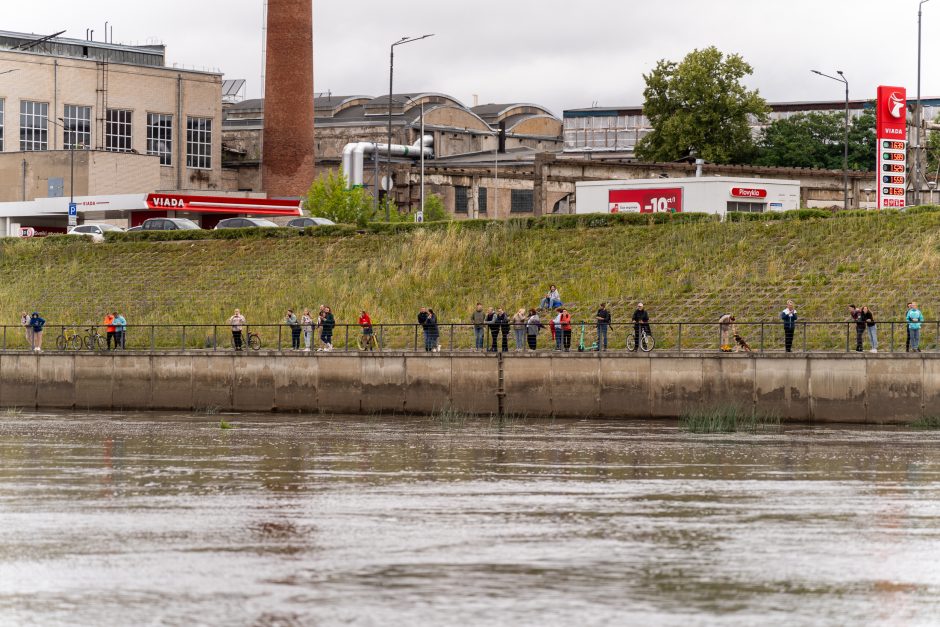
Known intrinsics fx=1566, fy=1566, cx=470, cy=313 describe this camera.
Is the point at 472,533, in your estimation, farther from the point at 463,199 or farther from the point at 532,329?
the point at 463,199

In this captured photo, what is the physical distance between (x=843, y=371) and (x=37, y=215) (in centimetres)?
6090

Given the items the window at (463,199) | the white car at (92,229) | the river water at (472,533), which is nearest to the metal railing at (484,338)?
the river water at (472,533)

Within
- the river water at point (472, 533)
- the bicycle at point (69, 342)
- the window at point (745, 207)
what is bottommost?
the river water at point (472, 533)

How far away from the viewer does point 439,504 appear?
77.1 feet

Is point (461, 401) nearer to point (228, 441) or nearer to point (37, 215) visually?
point (228, 441)

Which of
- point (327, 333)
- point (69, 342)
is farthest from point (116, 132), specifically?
point (327, 333)

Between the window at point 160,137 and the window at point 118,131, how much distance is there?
1.42 m

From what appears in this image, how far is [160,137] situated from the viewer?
106812 millimetres

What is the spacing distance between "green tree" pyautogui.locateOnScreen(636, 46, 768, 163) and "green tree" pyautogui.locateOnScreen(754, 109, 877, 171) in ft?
33.4

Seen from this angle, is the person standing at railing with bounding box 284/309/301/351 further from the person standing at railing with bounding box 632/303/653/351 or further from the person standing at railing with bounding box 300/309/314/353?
the person standing at railing with bounding box 632/303/653/351

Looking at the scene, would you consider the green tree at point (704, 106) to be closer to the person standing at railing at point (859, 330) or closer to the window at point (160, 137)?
the window at point (160, 137)

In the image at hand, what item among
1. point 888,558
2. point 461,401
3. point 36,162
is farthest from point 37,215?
point 888,558

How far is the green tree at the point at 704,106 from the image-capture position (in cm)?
9862

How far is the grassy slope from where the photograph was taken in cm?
4941
